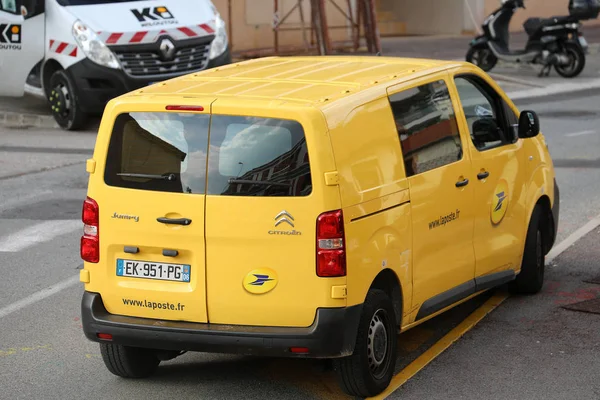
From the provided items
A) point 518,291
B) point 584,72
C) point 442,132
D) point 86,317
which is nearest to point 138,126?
point 86,317

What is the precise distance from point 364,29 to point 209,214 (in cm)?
2159

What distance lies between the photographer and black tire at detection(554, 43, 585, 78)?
23.4 meters

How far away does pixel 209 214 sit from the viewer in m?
6.27

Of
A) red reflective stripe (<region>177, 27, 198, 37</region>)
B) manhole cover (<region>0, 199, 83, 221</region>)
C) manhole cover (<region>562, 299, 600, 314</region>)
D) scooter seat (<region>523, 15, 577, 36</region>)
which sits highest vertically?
red reflective stripe (<region>177, 27, 198, 37</region>)

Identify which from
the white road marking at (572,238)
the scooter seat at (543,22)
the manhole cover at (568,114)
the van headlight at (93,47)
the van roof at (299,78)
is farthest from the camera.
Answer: the scooter seat at (543,22)

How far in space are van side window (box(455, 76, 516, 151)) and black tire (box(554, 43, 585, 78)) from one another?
15505mm

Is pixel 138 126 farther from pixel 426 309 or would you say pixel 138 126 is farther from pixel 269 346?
pixel 426 309

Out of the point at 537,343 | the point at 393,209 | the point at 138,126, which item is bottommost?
the point at 537,343

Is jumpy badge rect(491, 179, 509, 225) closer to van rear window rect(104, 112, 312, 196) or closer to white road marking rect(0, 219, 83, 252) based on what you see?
van rear window rect(104, 112, 312, 196)

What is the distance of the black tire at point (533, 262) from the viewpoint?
8.55 m

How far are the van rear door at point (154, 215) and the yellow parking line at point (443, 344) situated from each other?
1.26m

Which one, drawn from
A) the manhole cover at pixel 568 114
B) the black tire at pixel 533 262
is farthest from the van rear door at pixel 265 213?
the manhole cover at pixel 568 114

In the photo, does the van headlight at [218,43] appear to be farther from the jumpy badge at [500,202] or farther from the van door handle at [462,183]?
the van door handle at [462,183]

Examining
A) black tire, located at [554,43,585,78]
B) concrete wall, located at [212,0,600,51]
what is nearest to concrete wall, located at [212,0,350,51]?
concrete wall, located at [212,0,600,51]
